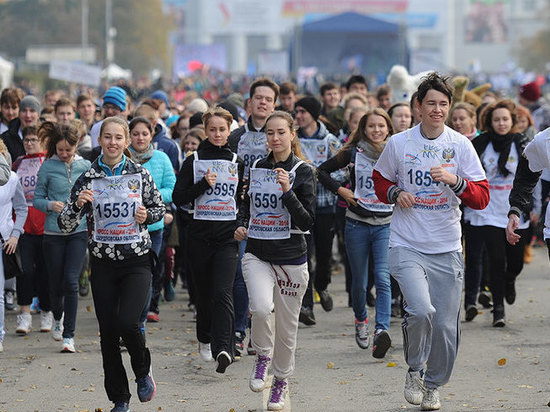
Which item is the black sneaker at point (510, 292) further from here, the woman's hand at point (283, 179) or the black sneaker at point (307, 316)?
the woman's hand at point (283, 179)

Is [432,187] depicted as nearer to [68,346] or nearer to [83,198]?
[83,198]

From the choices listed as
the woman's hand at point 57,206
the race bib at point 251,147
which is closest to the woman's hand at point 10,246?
the woman's hand at point 57,206

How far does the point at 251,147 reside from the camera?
10531 millimetres

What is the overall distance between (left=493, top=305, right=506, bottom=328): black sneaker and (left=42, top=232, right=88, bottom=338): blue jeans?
3.79 metres

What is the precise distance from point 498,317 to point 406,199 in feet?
13.2

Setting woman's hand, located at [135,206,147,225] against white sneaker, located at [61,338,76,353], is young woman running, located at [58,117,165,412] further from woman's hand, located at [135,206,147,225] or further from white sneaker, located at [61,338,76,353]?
white sneaker, located at [61,338,76,353]

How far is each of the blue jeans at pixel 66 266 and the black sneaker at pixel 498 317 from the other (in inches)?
149

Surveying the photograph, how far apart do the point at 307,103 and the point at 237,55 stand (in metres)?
163

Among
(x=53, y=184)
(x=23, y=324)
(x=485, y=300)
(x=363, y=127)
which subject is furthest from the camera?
(x=485, y=300)

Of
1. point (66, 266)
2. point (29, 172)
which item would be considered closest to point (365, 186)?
point (66, 266)

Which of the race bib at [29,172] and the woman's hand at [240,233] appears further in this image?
the race bib at [29,172]

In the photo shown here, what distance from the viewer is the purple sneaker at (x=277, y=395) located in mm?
8023

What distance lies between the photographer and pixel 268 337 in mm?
8250

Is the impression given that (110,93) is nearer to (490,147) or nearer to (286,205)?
(490,147)
